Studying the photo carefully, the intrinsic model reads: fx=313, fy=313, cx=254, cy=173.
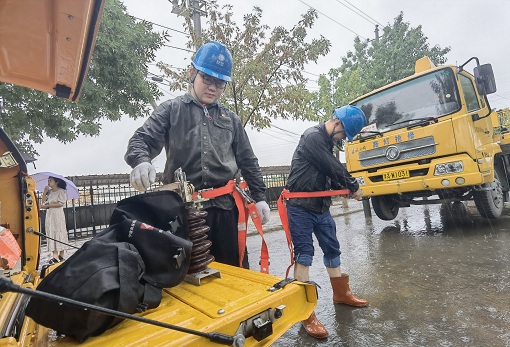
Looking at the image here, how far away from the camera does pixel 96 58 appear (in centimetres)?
673

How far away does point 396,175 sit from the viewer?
529 cm

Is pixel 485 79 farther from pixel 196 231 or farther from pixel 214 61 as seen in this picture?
pixel 196 231

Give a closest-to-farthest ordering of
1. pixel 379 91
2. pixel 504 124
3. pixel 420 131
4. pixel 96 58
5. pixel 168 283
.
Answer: pixel 168 283 < pixel 420 131 < pixel 379 91 < pixel 96 58 < pixel 504 124

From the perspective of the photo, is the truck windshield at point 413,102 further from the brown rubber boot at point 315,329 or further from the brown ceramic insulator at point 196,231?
the brown ceramic insulator at point 196,231

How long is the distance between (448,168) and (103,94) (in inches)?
270

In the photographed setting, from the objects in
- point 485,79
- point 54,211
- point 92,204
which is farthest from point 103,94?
point 485,79

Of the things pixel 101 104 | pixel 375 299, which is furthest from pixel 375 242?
pixel 101 104

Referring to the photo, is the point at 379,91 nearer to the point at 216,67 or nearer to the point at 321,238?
the point at 321,238

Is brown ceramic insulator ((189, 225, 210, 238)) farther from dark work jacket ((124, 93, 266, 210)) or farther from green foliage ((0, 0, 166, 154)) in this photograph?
green foliage ((0, 0, 166, 154))

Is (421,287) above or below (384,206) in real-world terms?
below

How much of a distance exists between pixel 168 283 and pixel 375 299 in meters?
2.39

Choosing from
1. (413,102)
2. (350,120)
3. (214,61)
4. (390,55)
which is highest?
(390,55)

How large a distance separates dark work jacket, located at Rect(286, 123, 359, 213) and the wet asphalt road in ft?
3.34

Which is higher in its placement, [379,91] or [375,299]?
[379,91]
